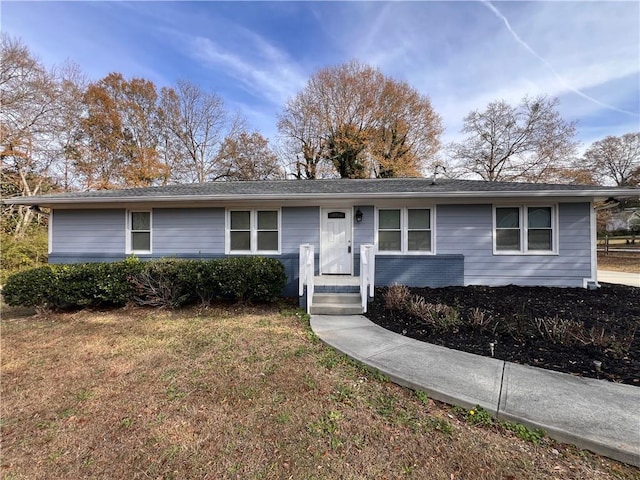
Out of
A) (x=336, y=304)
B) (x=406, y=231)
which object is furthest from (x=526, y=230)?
(x=336, y=304)

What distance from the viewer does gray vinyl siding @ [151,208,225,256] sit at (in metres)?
8.27

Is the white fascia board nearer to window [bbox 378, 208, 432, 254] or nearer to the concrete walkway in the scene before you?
window [bbox 378, 208, 432, 254]

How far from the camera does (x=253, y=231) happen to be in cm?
823

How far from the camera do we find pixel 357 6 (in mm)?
8922

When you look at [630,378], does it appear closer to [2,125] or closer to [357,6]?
[357,6]

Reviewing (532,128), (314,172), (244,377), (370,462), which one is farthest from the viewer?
(314,172)

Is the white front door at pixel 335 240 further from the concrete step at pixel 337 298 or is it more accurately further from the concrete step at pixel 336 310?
the concrete step at pixel 336 310

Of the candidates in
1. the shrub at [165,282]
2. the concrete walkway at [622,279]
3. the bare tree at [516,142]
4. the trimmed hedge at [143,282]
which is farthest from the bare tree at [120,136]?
the concrete walkway at [622,279]

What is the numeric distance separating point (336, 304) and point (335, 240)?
7.49ft

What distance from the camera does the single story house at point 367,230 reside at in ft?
A: 24.8

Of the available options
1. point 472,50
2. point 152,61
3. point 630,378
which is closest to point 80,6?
point 152,61

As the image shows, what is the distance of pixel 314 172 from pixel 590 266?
19.3 metres

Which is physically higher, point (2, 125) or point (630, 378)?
point (2, 125)

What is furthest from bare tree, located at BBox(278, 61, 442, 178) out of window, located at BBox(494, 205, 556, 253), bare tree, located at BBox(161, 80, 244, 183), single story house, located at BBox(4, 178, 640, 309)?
single story house, located at BBox(4, 178, 640, 309)
